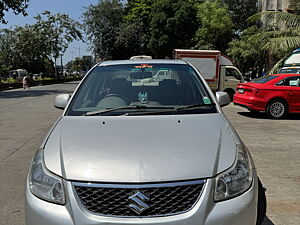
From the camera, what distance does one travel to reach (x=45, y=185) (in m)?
2.29

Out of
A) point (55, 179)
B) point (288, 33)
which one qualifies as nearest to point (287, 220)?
point (55, 179)

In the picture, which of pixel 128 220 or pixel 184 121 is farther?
pixel 184 121

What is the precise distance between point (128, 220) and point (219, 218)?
586mm

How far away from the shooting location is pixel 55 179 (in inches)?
88.9

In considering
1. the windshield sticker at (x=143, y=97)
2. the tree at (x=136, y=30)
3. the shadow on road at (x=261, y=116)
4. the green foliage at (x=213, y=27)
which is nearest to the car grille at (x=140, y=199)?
the windshield sticker at (x=143, y=97)

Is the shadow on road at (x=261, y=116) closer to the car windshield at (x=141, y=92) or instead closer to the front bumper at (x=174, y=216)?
the car windshield at (x=141, y=92)

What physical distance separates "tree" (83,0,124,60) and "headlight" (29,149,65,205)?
39832 mm

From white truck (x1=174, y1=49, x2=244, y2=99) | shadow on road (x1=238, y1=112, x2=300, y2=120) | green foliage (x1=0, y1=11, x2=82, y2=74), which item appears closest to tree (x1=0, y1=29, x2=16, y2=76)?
green foliage (x1=0, y1=11, x2=82, y2=74)

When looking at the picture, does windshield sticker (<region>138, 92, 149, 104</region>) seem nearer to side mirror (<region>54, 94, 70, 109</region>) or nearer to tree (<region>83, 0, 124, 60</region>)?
side mirror (<region>54, 94, 70, 109</region>)

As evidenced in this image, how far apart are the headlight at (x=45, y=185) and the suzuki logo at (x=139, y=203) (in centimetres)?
49

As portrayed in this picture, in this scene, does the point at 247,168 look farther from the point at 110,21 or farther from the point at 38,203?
the point at 110,21

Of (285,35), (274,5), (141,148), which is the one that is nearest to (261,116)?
(285,35)

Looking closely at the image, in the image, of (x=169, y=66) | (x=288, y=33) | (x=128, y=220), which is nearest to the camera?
(x=128, y=220)

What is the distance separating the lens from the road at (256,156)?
374cm
